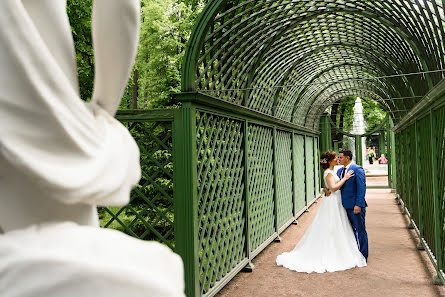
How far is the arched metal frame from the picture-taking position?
492 centimetres

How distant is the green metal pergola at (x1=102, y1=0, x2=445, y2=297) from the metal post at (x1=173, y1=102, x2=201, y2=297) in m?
0.01

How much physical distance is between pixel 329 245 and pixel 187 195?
3.20m

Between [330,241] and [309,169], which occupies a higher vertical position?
[309,169]

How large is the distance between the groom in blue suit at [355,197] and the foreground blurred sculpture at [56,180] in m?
5.25

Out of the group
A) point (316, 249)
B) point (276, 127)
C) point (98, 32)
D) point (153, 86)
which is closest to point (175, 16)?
point (153, 86)

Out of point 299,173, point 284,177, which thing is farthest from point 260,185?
point 299,173

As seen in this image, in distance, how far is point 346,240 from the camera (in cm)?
616

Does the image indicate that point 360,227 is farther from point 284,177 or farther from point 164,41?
point 164,41

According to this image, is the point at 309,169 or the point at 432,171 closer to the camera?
the point at 432,171

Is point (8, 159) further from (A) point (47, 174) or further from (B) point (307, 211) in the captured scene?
(B) point (307, 211)

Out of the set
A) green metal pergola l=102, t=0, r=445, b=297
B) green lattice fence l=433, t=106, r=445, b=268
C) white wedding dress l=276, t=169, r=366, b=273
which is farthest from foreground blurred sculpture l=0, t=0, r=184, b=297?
white wedding dress l=276, t=169, r=366, b=273

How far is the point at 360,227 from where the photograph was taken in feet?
20.2

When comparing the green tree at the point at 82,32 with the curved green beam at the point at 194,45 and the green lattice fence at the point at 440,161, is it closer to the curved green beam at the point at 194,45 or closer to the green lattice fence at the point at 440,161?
the curved green beam at the point at 194,45

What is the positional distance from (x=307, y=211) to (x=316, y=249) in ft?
20.7
